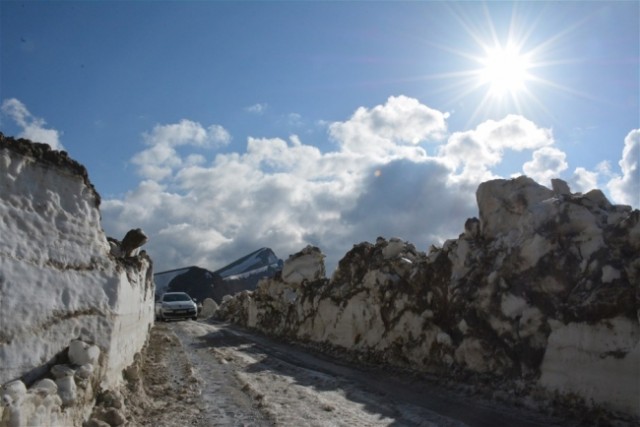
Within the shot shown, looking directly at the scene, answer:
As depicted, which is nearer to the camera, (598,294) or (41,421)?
(41,421)

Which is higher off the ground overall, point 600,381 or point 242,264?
point 242,264

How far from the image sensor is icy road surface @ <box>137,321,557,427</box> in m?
7.07

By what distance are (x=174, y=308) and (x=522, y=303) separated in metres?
20.7

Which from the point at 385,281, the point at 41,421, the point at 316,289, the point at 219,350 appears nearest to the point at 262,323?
the point at 316,289

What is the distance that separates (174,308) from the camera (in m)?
26.3

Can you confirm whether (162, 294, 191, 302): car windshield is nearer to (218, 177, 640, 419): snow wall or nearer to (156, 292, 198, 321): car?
(156, 292, 198, 321): car

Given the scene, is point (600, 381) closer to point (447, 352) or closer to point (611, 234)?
point (611, 234)

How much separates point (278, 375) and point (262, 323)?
43.5ft

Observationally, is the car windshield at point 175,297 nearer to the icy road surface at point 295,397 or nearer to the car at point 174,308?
the car at point 174,308

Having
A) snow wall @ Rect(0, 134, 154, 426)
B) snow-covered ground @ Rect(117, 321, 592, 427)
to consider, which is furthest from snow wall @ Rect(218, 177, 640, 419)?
snow wall @ Rect(0, 134, 154, 426)

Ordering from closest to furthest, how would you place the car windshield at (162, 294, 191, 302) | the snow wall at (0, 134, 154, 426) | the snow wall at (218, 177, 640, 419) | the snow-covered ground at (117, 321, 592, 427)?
the snow wall at (0, 134, 154, 426) < the snow-covered ground at (117, 321, 592, 427) < the snow wall at (218, 177, 640, 419) < the car windshield at (162, 294, 191, 302)

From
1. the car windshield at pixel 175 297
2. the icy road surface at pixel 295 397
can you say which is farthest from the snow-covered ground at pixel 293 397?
the car windshield at pixel 175 297

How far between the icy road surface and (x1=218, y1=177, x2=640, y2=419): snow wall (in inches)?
30.0

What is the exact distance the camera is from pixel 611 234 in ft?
27.8
